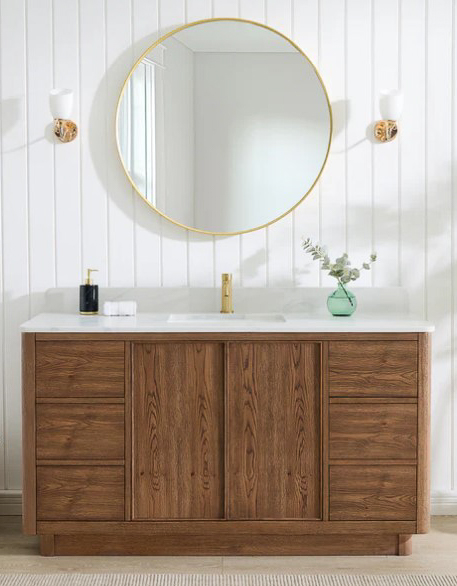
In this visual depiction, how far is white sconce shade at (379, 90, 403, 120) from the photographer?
9.55 feet

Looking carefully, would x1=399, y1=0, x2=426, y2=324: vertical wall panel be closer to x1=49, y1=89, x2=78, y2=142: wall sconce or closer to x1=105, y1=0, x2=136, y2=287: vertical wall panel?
x1=105, y1=0, x2=136, y2=287: vertical wall panel

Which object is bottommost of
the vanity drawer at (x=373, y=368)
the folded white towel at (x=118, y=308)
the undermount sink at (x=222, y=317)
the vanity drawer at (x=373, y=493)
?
the vanity drawer at (x=373, y=493)

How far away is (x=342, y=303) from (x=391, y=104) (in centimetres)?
78

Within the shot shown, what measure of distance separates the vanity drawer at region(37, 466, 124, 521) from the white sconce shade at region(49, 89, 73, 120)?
1.29m

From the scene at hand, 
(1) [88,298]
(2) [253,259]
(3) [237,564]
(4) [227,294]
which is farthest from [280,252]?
(3) [237,564]

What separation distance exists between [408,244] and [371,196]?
236 mm

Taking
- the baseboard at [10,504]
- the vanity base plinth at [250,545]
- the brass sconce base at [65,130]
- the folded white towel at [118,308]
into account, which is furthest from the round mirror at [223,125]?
the baseboard at [10,504]

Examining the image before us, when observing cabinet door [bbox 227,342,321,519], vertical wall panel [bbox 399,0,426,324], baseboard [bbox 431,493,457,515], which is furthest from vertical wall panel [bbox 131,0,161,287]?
baseboard [bbox 431,493,457,515]

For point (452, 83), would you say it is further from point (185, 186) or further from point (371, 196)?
point (185, 186)

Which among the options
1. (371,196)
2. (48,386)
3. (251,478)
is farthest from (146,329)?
(371,196)

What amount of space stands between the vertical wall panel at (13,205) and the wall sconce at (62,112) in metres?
0.14

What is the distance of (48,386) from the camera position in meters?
2.55

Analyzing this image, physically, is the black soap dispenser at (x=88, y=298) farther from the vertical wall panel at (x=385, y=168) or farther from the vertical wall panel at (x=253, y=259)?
the vertical wall panel at (x=385, y=168)

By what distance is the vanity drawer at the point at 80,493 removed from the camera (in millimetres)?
2557
